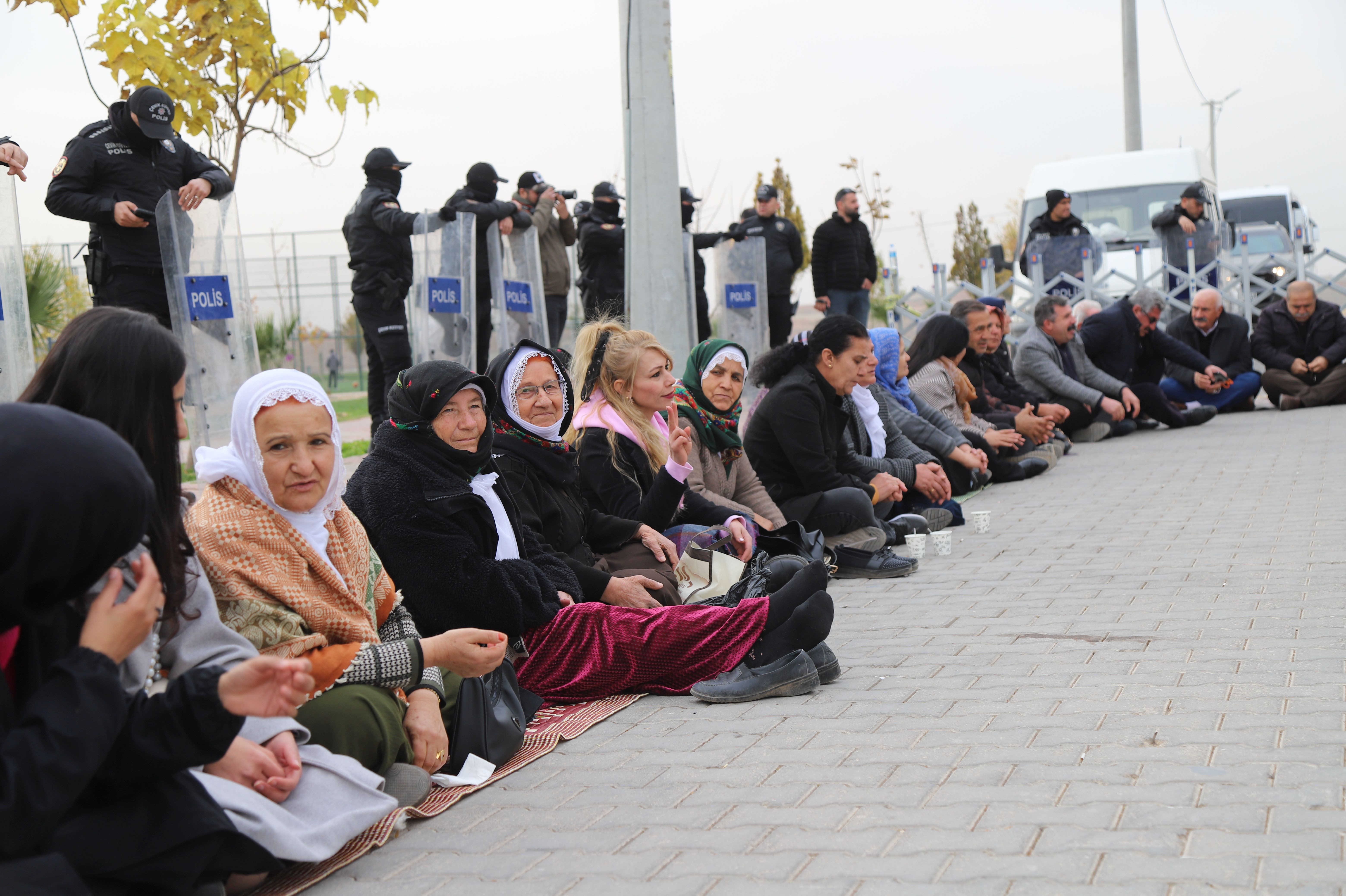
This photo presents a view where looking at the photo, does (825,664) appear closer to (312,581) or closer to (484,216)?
(312,581)

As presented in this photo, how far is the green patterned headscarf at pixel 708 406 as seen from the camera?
20.3 ft

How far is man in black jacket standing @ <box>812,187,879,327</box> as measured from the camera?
44.6 feet

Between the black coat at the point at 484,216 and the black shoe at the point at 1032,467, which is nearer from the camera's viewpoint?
the black coat at the point at 484,216

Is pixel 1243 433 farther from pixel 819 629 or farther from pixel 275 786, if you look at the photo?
pixel 275 786

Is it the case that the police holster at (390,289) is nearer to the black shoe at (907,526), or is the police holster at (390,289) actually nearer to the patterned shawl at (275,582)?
the black shoe at (907,526)

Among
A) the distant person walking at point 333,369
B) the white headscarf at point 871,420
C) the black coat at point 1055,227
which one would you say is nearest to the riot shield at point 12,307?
the white headscarf at point 871,420

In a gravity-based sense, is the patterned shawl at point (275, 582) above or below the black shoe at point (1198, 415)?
above

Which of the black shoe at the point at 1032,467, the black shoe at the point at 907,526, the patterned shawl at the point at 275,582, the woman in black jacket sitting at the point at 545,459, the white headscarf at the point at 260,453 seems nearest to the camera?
the patterned shawl at the point at 275,582

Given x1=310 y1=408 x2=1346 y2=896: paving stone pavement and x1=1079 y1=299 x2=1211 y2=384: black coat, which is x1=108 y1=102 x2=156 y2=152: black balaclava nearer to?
x1=310 y1=408 x2=1346 y2=896: paving stone pavement

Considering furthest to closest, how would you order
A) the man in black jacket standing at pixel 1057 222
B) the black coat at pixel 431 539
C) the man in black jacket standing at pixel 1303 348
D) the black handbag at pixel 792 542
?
the man in black jacket standing at pixel 1057 222 < the man in black jacket standing at pixel 1303 348 < the black handbag at pixel 792 542 < the black coat at pixel 431 539

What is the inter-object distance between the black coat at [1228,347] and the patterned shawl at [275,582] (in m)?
11.8

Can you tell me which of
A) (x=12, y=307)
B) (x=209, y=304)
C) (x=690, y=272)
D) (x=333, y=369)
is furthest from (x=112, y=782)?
(x=333, y=369)

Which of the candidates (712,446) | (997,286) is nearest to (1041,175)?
(997,286)

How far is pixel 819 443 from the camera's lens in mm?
6711
